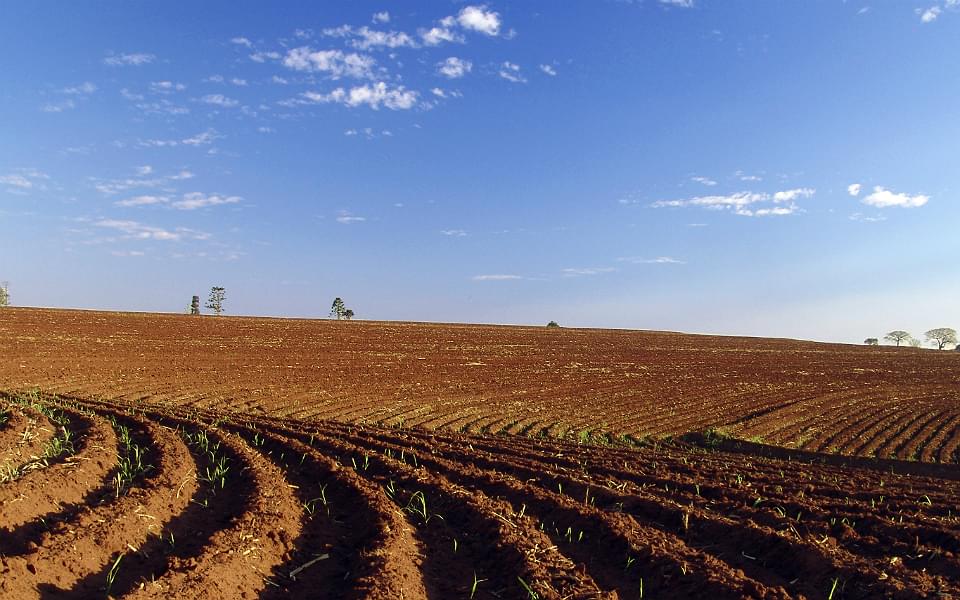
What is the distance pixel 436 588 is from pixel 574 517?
2.02m

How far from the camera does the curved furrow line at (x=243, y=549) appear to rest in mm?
3875

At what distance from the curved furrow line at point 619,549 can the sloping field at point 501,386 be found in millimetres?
8262

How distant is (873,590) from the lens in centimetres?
426

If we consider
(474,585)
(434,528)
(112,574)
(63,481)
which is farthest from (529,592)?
(63,481)

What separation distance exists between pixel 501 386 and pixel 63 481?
55.6ft

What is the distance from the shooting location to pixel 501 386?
22.0 meters

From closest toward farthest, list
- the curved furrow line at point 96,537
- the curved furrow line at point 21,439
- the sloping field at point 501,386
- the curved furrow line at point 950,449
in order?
1. the curved furrow line at point 96,537
2. the curved furrow line at point 21,439
3. the curved furrow line at point 950,449
4. the sloping field at point 501,386

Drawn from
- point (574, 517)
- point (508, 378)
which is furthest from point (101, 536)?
point (508, 378)

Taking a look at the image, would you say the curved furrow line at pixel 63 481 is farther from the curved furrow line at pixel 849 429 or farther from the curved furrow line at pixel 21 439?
the curved furrow line at pixel 849 429

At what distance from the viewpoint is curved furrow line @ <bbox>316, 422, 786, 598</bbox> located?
430cm

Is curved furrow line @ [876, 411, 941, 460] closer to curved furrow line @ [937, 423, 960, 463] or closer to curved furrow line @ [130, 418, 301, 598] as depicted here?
curved furrow line @ [937, 423, 960, 463]

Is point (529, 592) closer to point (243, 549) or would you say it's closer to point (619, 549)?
point (619, 549)

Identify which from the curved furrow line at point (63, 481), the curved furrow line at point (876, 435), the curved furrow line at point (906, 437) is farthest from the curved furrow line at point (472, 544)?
the curved furrow line at point (906, 437)

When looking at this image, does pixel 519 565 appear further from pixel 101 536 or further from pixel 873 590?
pixel 101 536
